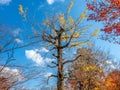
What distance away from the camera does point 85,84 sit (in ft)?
140

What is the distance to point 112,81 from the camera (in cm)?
4334

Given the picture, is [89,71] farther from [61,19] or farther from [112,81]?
[61,19]

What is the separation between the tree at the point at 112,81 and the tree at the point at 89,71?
1.00 meters

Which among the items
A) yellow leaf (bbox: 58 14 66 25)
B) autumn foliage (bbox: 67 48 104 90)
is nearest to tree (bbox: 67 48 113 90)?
autumn foliage (bbox: 67 48 104 90)

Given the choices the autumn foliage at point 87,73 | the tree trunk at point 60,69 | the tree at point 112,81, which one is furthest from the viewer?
the tree at point 112,81

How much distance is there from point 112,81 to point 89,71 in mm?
5344

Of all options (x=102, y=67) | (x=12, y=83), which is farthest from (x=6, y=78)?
(x=102, y=67)

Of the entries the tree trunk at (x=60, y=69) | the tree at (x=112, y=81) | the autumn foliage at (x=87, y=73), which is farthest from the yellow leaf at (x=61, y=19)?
the tree at (x=112, y=81)

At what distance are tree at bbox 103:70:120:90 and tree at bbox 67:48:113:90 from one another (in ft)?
3.28

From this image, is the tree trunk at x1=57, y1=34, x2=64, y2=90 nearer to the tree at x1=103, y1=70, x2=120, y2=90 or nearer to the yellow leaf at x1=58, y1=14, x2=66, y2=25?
the yellow leaf at x1=58, y1=14, x2=66, y2=25

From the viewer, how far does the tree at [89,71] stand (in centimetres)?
3906

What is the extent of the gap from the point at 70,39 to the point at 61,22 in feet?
6.06

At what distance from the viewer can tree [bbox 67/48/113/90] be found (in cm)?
3906

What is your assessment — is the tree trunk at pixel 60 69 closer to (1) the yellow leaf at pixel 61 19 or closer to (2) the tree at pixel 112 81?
(1) the yellow leaf at pixel 61 19
